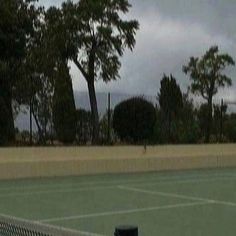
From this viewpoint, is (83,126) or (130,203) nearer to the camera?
(130,203)

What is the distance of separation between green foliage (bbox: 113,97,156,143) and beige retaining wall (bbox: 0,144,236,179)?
1000mm

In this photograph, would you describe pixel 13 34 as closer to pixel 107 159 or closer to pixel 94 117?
pixel 94 117

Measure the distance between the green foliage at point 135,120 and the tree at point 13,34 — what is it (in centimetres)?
362

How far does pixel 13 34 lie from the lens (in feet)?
76.4

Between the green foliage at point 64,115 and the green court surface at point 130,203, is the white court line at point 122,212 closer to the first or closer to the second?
the green court surface at point 130,203

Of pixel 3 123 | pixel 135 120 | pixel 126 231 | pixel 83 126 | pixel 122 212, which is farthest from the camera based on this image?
pixel 135 120

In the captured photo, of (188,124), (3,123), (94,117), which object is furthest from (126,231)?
(188,124)

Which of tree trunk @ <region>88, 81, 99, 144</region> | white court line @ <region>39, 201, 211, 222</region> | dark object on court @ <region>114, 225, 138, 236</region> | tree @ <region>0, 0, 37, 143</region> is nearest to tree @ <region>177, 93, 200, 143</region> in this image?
tree trunk @ <region>88, 81, 99, 144</region>

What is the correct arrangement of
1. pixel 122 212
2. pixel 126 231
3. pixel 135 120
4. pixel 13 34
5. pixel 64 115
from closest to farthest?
pixel 126 231, pixel 122 212, pixel 64 115, pixel 135 120, pixel 13 34

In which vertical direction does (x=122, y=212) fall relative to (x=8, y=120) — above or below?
below

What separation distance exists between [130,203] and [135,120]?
10133 mm

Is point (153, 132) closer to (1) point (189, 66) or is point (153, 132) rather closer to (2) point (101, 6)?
(2) point (101, 6)

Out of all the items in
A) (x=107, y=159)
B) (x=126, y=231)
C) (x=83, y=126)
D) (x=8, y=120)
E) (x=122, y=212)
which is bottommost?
(x=122, y=212)

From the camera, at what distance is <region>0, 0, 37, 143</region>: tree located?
22219 mm
